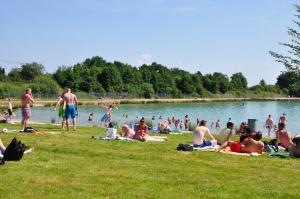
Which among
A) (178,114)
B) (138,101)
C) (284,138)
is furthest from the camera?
(138,101)

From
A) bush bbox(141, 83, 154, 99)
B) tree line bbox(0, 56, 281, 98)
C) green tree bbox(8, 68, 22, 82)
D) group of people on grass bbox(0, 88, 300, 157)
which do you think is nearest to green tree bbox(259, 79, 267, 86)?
tree line bbox(0, 56, 281, 98)

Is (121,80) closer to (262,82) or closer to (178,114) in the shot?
(178,114)

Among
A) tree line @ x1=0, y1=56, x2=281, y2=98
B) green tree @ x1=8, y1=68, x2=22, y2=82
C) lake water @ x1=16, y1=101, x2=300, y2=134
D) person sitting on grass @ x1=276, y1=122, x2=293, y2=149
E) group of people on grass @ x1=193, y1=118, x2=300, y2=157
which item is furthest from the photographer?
green tree @ x1=8, y1=68, x2=22, y2=82

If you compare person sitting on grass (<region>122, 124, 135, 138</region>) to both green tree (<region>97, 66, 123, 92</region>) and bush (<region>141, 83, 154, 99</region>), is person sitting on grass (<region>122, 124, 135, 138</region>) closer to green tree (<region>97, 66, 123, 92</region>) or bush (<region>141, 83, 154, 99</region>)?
green tree (<region>97, 66, 123, 92</region>)

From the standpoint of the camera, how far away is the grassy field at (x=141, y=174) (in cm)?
767

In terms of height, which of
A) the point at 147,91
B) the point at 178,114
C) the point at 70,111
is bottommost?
the point at 178,114

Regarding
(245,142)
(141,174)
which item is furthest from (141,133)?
(141,174)

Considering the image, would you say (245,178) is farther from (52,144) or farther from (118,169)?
(52,144)

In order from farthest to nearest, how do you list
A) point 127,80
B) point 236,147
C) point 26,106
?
1. point 127,80
2. point 26,106
3. point 236,147

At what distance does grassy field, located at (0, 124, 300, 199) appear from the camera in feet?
25.2

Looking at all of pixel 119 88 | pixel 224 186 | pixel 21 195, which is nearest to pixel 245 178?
pixel 224 186

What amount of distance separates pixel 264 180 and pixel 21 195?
439cm

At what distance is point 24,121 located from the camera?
1664cm

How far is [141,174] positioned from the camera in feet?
29.9
